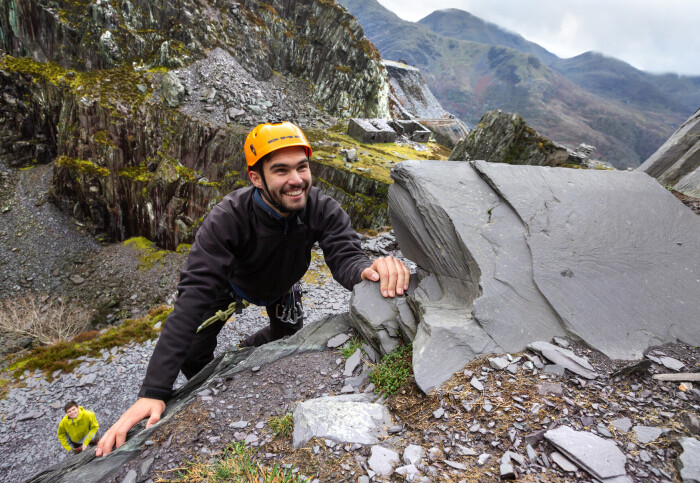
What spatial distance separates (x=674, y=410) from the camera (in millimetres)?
2857

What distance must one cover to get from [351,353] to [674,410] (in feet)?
11.4

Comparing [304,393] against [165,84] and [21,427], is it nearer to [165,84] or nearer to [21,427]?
[21,427]

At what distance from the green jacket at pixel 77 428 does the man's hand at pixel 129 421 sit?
7.18 metres

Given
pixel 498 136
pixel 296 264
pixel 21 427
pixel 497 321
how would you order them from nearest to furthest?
pixel 497 321 → pixel 296 264 → pixel 21 427 → pixel 498 136

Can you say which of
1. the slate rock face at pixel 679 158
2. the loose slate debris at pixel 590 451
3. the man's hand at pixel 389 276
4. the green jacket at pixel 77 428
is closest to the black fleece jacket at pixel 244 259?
the man's hand at pixel 389 276

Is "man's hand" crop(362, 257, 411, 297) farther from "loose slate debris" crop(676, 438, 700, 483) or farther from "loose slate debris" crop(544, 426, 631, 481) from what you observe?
"loose slate debris" crop(676, 438, 700, 483)

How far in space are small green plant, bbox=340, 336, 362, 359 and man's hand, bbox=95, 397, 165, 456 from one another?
2.44 m

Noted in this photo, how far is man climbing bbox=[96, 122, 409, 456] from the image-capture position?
390 cm

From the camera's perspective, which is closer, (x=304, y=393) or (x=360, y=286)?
(x=304, y=393)

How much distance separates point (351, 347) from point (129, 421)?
9.49 feet

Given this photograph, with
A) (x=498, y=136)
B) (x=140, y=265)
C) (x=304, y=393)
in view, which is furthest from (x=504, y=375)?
(x=140, y=265)

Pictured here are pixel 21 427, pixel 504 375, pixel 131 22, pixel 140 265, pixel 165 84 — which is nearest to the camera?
pixel 504 375

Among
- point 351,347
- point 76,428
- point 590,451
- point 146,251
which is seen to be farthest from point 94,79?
point 590,451

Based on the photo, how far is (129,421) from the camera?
3.64m
